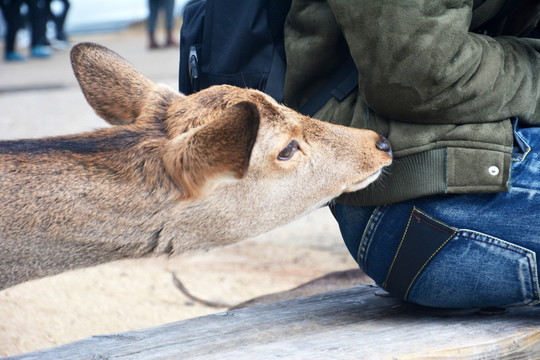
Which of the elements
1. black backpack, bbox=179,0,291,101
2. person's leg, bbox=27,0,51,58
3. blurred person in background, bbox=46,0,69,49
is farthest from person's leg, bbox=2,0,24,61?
black backpack, bbox=179,0,291,101

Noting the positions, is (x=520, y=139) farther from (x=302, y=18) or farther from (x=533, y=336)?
(x=302, y=18)

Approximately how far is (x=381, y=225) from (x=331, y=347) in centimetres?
56

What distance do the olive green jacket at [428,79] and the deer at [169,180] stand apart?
0.53 feet

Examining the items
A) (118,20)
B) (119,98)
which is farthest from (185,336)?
(118,20)

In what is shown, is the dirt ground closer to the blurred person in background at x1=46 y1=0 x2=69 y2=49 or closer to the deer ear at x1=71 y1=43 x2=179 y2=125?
the deer ear at x1=71 y1=43 x2=179 y2=125

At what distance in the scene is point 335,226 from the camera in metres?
6.97

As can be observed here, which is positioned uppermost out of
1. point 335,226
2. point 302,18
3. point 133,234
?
point 302,18

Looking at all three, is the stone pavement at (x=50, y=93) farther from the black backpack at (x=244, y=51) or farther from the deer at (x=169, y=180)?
the deer at (x=169, y=180)

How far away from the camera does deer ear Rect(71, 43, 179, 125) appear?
3.31 m

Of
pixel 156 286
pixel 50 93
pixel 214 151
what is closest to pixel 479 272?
pixel 214 151

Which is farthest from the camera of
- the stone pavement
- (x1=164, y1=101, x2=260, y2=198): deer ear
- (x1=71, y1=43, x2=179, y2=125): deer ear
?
the stone pavement

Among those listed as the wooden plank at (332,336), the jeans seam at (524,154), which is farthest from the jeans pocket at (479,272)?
the jeans seam at (524,154)

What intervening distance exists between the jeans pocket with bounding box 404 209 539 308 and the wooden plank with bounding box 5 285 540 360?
0.45 ft

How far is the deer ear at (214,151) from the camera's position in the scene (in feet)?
8.05
